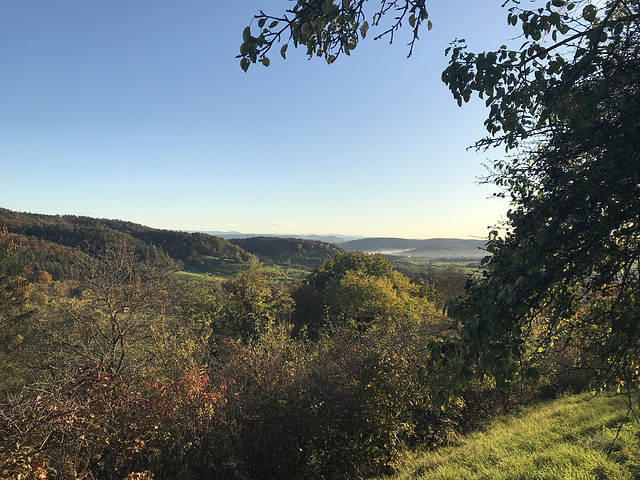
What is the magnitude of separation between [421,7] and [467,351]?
2947mm

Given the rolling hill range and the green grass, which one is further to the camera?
the rolling hill range

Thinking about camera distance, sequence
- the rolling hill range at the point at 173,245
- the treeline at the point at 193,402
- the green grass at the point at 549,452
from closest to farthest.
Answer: the green grass at the point at 549,452 → the treeline at the point at 193,402 → the rolling hill range at the point at 173,245

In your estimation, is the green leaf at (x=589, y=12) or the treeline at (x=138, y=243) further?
the treeline at (x=138, y=243)

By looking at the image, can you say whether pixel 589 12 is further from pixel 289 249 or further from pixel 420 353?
pixel 289 249

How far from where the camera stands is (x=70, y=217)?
381 feet

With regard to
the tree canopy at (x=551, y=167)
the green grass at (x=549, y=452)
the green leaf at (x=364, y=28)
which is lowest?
the green grass at (x=549, y=452)

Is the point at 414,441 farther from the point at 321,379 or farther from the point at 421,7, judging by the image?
the point at 421,7

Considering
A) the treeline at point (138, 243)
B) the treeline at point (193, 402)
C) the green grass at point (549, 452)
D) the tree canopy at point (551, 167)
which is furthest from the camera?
the treeline at point (138, 243)

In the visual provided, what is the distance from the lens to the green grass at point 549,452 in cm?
611

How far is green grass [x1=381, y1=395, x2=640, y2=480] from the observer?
6.11 m

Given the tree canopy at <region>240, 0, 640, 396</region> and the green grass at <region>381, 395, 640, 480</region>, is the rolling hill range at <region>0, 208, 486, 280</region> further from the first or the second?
the tree canopy at <region>240, 0, 640, 396</region>

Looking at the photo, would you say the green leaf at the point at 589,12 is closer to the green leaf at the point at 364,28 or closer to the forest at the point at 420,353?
the forest at the point at 420,353

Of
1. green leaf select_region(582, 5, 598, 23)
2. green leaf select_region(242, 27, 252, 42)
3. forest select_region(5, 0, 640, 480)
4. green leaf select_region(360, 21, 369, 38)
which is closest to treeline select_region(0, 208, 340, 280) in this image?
forest select_region(5, 0, 640, 480)

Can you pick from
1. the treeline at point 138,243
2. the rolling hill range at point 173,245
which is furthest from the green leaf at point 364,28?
the rolling hill range at point 173,245
